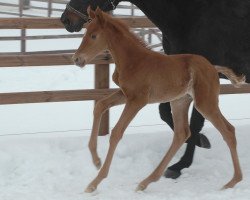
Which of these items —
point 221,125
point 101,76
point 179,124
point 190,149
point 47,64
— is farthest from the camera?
point 101,76

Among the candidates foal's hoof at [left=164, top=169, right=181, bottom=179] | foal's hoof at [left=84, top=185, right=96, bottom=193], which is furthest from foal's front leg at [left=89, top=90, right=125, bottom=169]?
foal's hoof at [left=164, top=169, right=181, bottom=179]

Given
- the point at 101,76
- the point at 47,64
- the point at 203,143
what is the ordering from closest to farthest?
1. the point at 203,143
2. the point at 47,64
3. the point at 101,76

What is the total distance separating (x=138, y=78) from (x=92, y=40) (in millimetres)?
423

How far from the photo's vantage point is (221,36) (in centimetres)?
405

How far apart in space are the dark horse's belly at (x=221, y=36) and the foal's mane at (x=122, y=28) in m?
0.60

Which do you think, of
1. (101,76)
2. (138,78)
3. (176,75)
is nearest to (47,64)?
(101,76)

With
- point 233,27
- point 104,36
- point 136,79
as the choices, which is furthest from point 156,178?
point 233,27

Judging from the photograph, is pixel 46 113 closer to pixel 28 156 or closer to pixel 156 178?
pixel 28 156

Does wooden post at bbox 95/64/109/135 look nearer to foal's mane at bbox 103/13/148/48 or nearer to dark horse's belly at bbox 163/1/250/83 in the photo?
dark horse's belly at bbox 163/1/250/83

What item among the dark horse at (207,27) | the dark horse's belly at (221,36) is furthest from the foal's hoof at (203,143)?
the dark horse's belly at (221,36)

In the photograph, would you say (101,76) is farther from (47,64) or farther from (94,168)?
(94,168)

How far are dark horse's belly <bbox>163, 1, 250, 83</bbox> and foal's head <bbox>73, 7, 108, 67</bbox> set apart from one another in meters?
0.93

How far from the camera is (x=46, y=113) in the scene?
6641 mm

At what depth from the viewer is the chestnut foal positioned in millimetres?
Result: 3387
